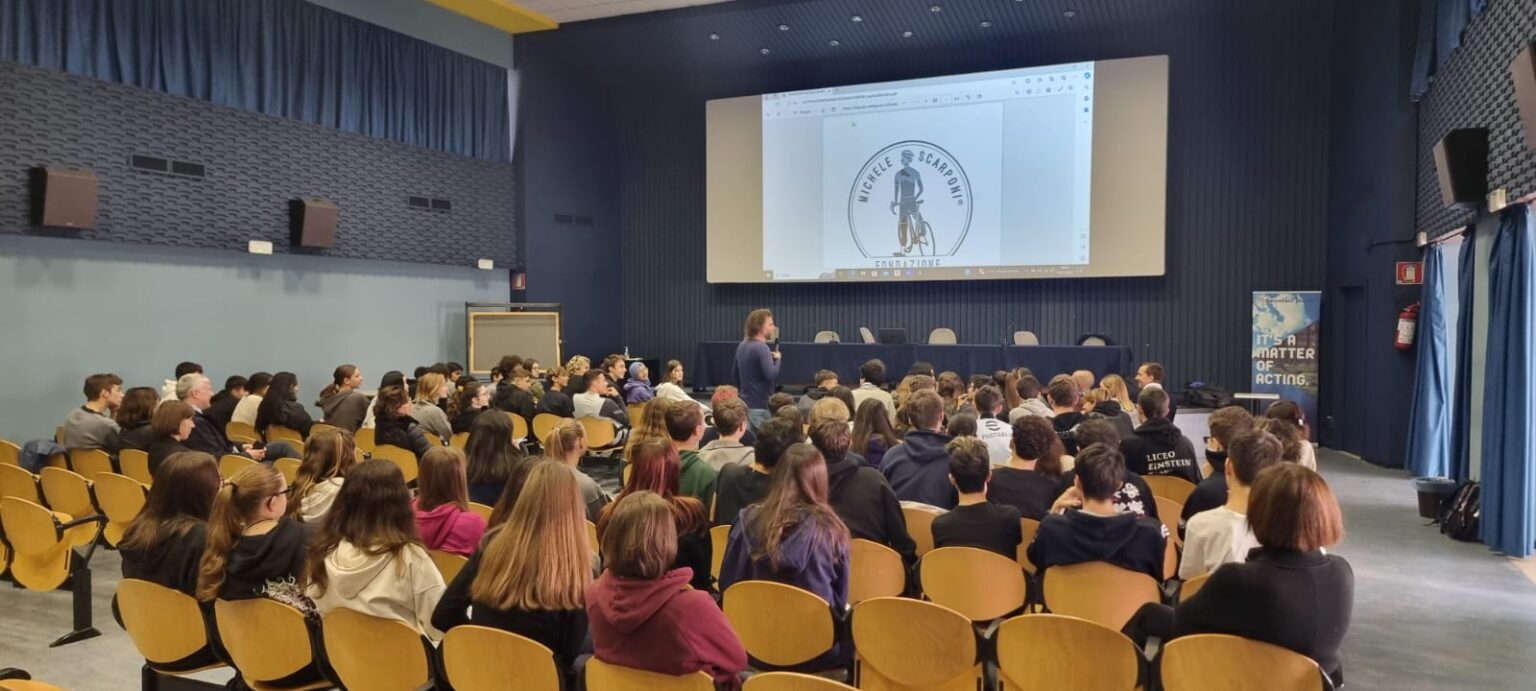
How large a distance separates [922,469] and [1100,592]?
1.27 metres

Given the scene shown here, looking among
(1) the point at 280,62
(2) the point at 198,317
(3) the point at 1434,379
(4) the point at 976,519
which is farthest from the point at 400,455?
(3) the point at 1434,379

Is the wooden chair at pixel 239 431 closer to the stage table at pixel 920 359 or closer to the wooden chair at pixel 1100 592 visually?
the stage table at pixel 920 359

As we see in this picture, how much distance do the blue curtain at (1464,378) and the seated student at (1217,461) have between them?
390 cm

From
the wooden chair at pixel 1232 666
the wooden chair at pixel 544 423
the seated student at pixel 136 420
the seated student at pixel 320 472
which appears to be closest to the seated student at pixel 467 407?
the wooden chair at pixel 544 423

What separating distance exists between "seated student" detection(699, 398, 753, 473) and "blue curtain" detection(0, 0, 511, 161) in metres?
8.21

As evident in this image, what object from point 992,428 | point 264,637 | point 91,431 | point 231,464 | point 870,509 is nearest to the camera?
point 264,637

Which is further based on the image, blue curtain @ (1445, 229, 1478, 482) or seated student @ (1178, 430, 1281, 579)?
blue curtain @ (1445, 229, 1478, 482)

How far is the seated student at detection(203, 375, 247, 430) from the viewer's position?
6.71 meters

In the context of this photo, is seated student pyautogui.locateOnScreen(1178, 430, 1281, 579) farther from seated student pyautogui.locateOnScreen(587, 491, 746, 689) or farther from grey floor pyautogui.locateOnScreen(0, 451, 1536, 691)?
seated student pyautogui.locateOnScreen(587, 491, 746, 689)

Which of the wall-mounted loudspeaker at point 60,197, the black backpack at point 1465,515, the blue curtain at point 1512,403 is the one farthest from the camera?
the wall-mounted loudspeaker at point 60,197

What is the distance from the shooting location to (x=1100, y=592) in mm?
3029

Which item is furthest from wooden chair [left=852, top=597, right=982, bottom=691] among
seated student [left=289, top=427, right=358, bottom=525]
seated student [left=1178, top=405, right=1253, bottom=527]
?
seated student [left=289, top=427, right=358, bottom=525]

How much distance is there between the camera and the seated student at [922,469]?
418 cm

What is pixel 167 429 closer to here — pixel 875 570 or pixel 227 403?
pixel 227 403
